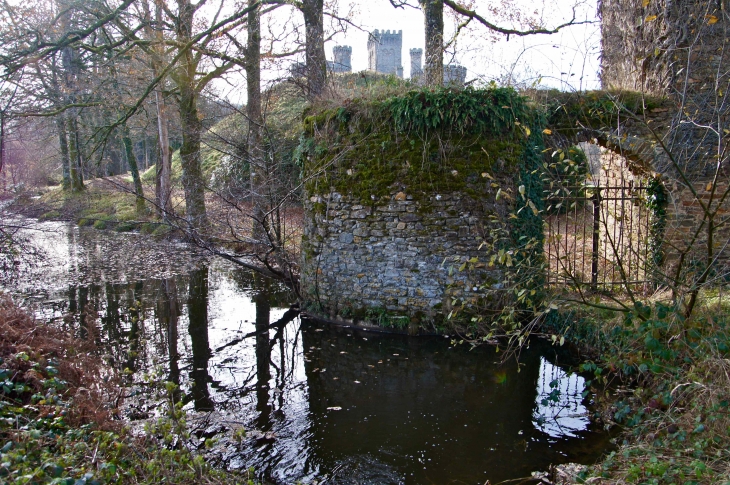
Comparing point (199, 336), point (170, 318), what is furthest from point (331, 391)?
point (170, 318)

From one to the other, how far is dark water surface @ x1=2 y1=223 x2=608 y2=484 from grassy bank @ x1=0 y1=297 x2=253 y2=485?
28.9 inches

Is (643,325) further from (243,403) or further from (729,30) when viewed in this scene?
(729,30)

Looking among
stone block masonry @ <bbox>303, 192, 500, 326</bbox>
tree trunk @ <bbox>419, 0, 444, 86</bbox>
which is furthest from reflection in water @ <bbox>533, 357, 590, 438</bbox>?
tree trunk @ <bbox>419, 0, 444, 86</bbox>

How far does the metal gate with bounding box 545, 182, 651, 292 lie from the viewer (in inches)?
194

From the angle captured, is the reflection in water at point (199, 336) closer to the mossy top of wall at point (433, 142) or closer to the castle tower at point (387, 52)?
the mossy top of wall at point (433, 142)

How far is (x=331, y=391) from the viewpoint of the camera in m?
6.52

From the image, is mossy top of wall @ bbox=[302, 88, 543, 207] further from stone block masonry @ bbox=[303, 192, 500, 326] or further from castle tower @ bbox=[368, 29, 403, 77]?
castle tower @ bbox=[368, 29, 403, 77]

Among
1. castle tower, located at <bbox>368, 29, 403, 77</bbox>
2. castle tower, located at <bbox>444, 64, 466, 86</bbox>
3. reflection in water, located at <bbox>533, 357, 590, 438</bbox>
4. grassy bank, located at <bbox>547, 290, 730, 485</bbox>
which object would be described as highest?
castle tower, located at <bbox>368, 29, 403, 77</bbox>

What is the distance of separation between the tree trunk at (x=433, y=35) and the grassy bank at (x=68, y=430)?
A: 7510mm

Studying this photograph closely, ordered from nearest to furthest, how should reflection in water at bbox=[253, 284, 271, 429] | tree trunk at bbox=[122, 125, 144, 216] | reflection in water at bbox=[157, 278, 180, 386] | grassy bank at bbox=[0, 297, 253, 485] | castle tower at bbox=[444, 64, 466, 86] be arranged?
grassy bank at bbox=[0, 297, 253, 485] → reflection in water at bbox=[253, 284, 271, 429] → reflection in water at bbox=[157, 278, 180, 386] → castle tower at bbox=[444, 64, 466, 86] → tree trunk at bbox=[122, 125, 144, 216]

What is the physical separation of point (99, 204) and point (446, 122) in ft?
63.2

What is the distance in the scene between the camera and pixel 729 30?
725 cm

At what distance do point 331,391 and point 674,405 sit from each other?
369 cm

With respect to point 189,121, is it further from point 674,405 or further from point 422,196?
point 674,405
